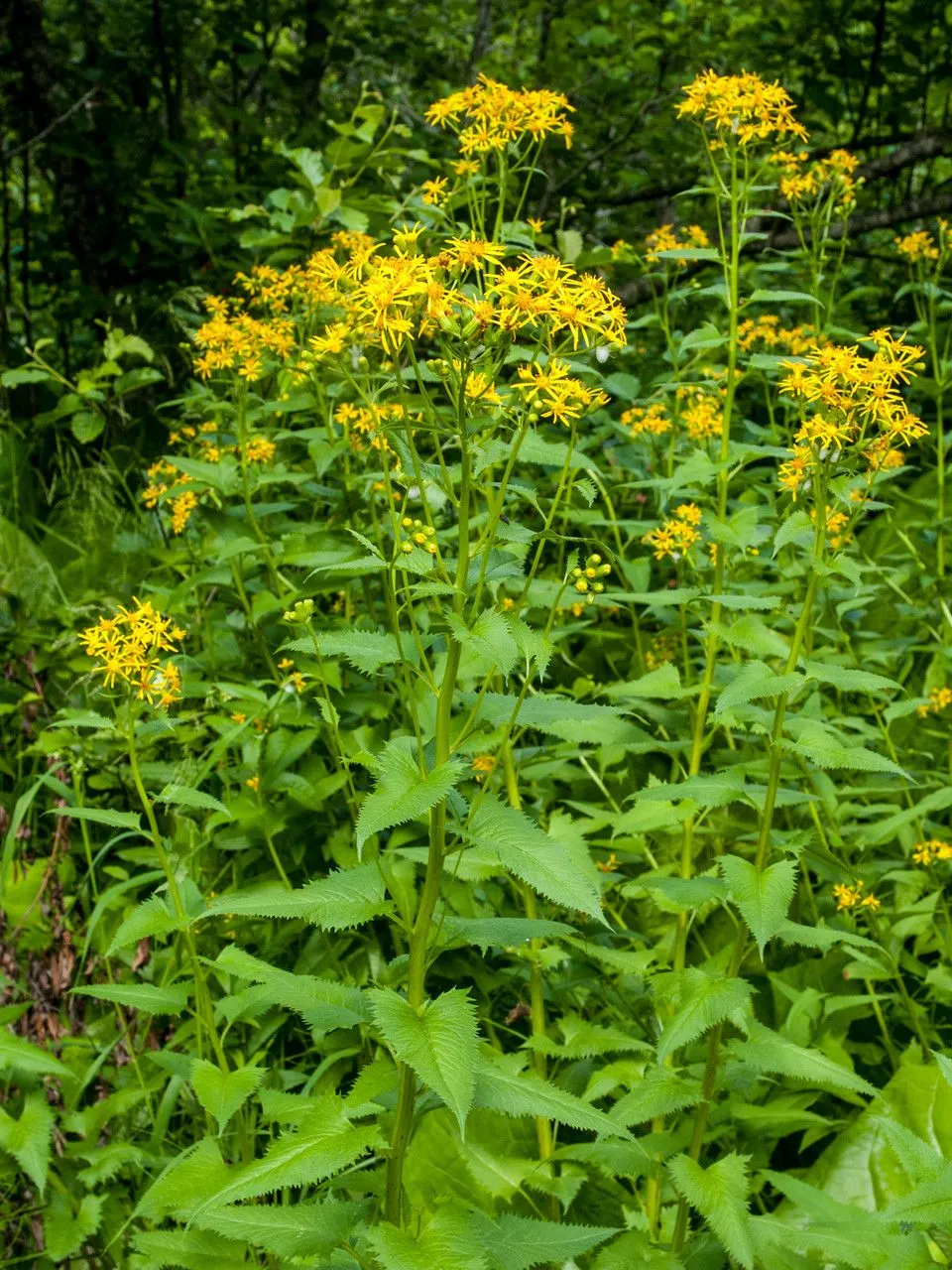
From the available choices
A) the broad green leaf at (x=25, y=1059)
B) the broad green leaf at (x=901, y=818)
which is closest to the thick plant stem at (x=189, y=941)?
the broad green leaf at (x=25, y=1059)

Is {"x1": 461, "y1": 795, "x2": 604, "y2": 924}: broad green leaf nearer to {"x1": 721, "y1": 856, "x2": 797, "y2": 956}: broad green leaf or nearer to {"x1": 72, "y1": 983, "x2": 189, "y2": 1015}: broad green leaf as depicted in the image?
{"x1": 721, "y1": 856, "x2": 797, "y2": 956}: broad green leaf

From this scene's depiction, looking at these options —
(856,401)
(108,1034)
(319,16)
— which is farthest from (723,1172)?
(319,16)

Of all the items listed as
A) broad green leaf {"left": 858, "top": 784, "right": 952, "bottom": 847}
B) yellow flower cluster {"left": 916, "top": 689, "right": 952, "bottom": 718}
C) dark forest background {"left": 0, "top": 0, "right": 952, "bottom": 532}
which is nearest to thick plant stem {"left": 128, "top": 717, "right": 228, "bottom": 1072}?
broad green leaf {"left": 858, "top": 784, "right": 952, "bottom": 847}

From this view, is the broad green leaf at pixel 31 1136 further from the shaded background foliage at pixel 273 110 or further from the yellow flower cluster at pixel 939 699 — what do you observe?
the shaded background foliage at pixel 273 110

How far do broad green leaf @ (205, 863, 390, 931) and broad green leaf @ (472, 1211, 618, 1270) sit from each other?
39 centimetres

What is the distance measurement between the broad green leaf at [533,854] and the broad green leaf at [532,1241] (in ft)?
1.46

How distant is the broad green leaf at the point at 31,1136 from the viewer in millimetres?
1733

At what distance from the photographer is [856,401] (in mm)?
1632

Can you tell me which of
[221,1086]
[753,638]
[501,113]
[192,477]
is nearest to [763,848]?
[753,638]

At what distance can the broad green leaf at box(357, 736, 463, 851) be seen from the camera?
1226mm

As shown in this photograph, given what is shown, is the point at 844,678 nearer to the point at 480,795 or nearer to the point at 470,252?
the point at 480,795

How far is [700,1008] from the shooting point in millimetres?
1533

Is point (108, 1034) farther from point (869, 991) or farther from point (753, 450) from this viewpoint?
point (753, 450)

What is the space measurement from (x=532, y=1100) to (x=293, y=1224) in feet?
1.12
